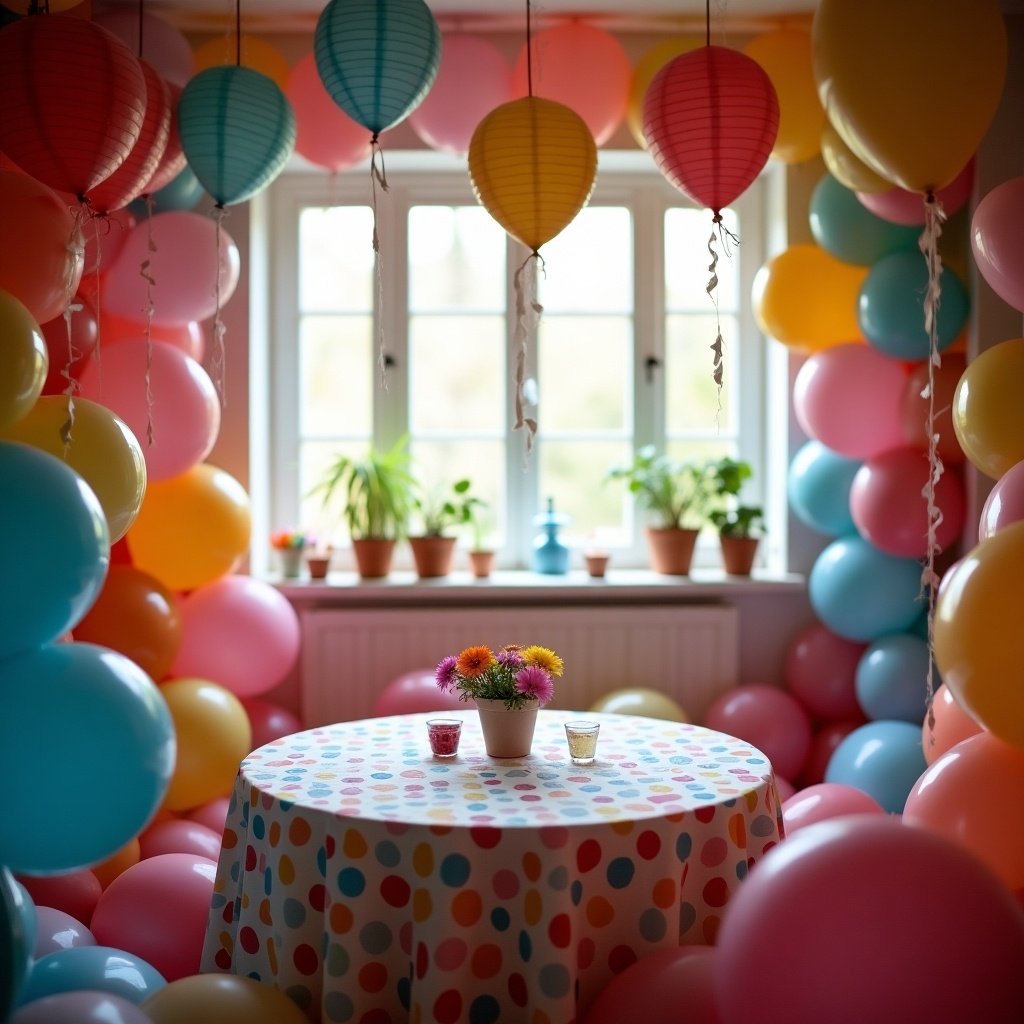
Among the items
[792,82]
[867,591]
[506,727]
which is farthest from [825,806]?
[792,82]

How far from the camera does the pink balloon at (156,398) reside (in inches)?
115

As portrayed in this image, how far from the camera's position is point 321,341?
12.7 feet

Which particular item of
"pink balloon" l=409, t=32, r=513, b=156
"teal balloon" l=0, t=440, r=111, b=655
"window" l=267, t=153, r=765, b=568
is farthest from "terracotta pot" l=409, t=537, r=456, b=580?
"teal balloon" l=0, t=440, r=111, b=655

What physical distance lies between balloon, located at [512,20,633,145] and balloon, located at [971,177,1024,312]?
1.28m

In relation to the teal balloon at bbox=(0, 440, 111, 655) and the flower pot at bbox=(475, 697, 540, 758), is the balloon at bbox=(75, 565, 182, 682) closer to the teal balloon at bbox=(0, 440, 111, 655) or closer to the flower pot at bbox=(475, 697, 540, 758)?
the flower pot at bbox=(475, 697, 540, 758)

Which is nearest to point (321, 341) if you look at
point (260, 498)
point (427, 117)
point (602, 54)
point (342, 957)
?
point (260, 498)

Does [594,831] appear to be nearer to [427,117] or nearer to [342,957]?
[342,957]

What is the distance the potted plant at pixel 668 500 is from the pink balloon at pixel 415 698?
855mm

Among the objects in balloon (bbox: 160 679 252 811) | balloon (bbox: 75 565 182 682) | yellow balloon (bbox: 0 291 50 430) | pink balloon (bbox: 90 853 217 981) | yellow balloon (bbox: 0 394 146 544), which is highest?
yellow balloon (bbox: 0 291 50 430)

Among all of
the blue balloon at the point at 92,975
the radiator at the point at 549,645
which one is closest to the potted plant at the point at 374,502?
the radiator at the point at 549,645

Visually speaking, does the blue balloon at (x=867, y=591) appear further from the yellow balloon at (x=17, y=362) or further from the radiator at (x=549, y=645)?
the yellow balloon at (x=17, y=362)

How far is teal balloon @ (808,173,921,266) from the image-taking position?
3.29 m

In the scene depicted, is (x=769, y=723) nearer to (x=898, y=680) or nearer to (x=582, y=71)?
(x=898, y=680)

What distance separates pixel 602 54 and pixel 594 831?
2.36 m
